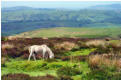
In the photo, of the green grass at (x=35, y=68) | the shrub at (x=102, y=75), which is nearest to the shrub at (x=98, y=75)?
the shrub at (x=102, y=75)

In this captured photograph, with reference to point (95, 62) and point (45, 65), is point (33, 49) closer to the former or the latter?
point (45, 65)

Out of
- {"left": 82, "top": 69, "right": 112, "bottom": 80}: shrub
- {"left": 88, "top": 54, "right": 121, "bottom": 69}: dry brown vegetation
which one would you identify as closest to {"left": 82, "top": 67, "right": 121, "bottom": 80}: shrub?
{"left": 82, "top": 69, "right": 112, "bottom": 80}: shrub

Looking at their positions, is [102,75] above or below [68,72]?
above

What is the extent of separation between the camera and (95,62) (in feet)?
38.8

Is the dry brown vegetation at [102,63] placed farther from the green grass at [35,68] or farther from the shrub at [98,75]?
the shrub at [98,75]

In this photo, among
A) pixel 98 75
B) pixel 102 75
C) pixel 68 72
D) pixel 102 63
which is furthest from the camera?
pixel 102 63

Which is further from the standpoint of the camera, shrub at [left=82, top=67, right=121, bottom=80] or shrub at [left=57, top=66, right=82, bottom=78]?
shrub at [left=57, top=66, right=82, bottom=78]

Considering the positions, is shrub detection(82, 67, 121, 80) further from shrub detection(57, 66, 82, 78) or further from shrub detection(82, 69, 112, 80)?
shrub detection(57, 66, 82, 78)

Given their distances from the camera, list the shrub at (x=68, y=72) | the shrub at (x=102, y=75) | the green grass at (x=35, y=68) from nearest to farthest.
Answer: the shrub at (x=102, y=75) → the shrub at (x=68, y=72) → the green grass at (x=35, y=68)

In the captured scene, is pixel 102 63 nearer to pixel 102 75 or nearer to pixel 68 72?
Answer: pixel 102 75

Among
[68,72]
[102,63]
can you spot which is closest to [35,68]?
[68,72]

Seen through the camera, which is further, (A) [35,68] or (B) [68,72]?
(A) [35,68]

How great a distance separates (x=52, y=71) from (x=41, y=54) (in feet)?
12.5

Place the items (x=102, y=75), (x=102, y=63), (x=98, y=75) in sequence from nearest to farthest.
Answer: (x=98, y=75), (x=102, y=75), (x=102, y=63)
